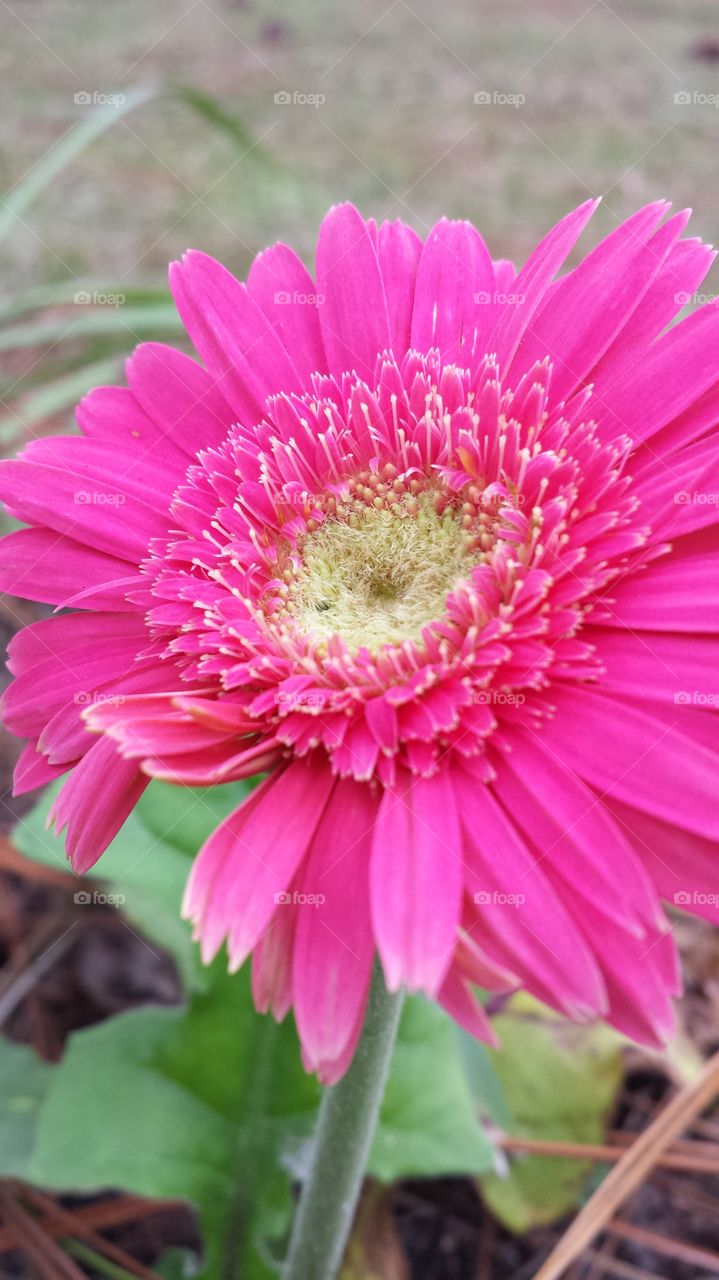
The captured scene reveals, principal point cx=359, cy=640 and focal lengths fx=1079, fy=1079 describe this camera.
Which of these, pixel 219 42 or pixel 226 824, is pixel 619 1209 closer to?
pixel 226 824

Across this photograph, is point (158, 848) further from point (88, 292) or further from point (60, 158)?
point (60, 158)

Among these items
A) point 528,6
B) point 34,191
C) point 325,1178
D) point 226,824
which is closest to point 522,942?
point 226,824

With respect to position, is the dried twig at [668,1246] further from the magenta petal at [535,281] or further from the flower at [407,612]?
the magenta petal at [535,281]

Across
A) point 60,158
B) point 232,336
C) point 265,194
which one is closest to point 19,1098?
point 232,336

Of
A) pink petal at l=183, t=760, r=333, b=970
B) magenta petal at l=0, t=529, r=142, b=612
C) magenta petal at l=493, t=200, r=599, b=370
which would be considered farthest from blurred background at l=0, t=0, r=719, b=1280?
magenta petal at l=493, t=200, r=599, b=370

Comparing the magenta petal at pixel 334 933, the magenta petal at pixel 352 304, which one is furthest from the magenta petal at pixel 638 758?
the magenta petal at pixel 352 304

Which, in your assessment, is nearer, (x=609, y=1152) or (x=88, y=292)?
(x=609, y=1152)

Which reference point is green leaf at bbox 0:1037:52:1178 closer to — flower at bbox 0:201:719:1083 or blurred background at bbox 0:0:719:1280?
blurred background at bbox 0:0:719:1280
